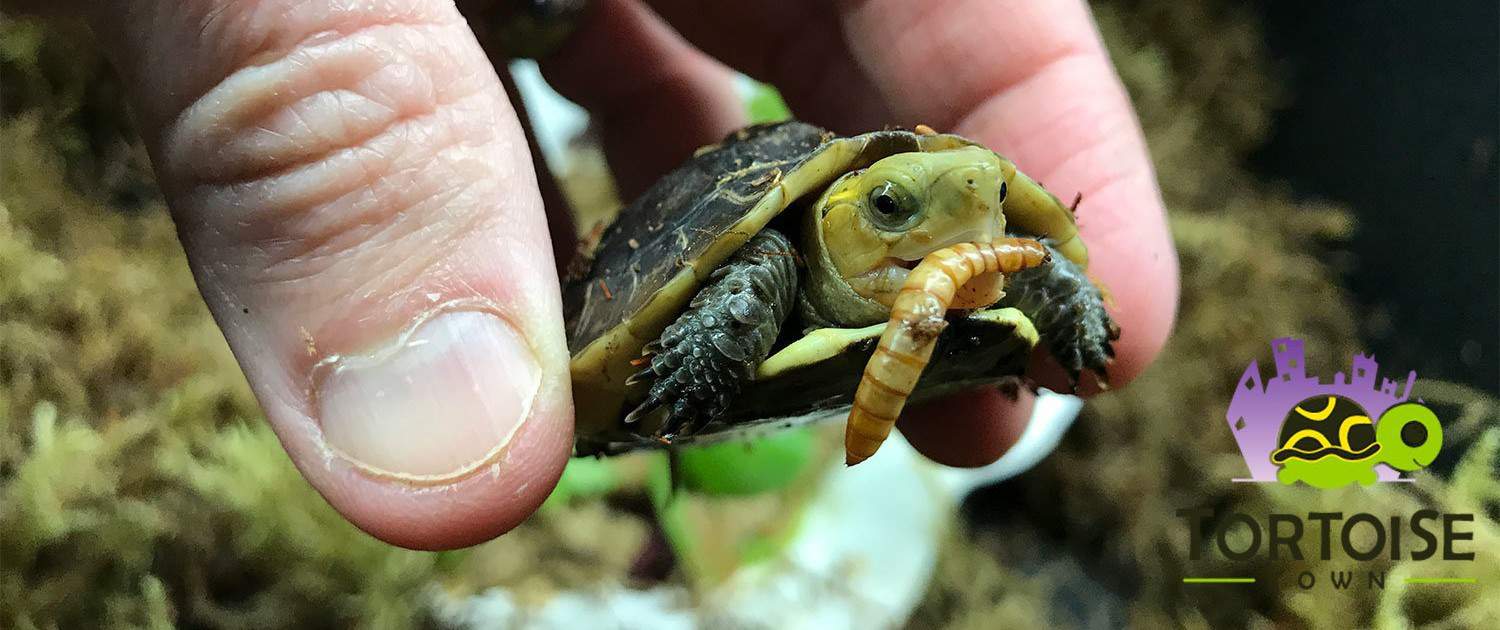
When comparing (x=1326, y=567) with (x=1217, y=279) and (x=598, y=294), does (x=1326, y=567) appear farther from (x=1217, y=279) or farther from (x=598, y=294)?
(x=598, y=294)

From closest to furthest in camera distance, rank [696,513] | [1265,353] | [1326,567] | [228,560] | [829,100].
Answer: [228,560], [1326,567], [829,100], [696,513], [1265,353]

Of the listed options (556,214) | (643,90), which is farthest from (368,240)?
(643,90)

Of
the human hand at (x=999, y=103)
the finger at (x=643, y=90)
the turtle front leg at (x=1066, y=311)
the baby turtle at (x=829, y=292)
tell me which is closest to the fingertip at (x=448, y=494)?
the baby turtle at (x=829, y=292)

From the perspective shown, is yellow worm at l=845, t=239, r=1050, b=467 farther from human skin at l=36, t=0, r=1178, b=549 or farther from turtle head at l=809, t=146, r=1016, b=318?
human skin at l=36, t=0, r=1178, b=549

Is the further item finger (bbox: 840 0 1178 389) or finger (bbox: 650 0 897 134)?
finger (bbox: 650 0 897 134)

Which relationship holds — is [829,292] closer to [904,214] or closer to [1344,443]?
[904,214]

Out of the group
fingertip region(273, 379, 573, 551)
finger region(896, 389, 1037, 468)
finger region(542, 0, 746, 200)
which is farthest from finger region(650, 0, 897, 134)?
fingertip region(273, 379, 573, 551)

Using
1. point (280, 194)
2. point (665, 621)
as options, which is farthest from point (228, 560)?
point (280, 194)
